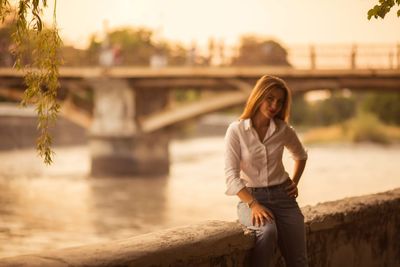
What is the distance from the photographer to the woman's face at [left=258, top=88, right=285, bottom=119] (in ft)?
10.0

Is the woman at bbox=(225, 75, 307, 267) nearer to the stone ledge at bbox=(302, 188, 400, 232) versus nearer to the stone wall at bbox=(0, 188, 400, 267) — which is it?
the stone wall at bbox=(0, 188, 400, 267)

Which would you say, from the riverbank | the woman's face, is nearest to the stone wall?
the woman's face

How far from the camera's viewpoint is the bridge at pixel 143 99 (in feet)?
73.7

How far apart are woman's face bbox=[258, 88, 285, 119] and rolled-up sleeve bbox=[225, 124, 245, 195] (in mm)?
157

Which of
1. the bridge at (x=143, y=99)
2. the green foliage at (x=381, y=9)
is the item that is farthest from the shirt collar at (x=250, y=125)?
the bridge at (x=143, y=99)

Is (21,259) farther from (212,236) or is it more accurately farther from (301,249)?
(301,249)

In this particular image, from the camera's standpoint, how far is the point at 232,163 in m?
3.01

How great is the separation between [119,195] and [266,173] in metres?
20.3

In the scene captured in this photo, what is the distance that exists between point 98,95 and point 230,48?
717cm

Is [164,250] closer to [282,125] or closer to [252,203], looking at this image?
[252,203]

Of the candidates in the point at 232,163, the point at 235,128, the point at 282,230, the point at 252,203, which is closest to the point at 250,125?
the point at 235,128

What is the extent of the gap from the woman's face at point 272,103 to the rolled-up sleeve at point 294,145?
11 centimetres

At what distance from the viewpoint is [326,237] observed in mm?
3732

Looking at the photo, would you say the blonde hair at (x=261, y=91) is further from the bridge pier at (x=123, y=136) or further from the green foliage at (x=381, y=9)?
the bridge pier at (x=123, y=136)
